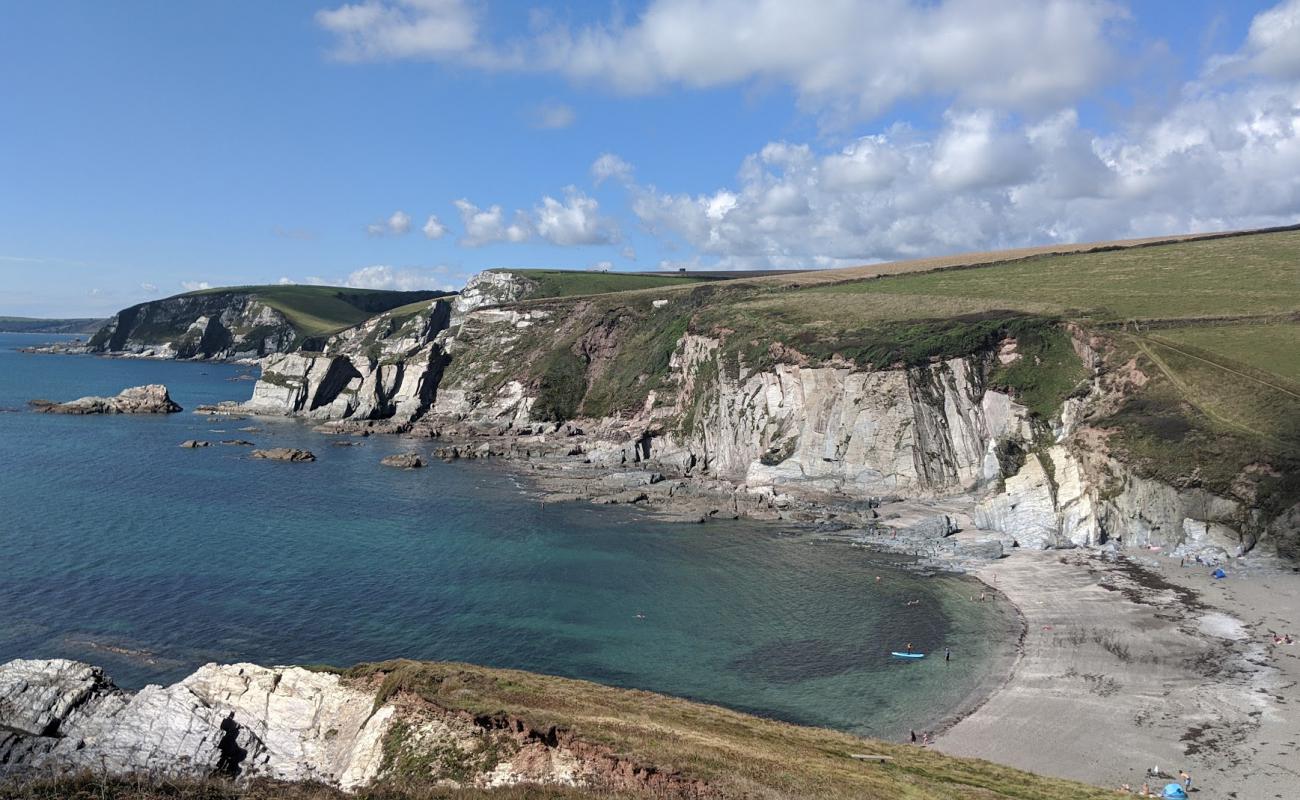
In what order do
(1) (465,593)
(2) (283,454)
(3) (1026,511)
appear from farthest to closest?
(2) (283,454) < (3) (1026,511) < (1) (465,593)

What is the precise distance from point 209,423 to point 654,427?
3070 inches

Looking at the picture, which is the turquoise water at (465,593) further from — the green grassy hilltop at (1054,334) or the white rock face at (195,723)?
the green grassy hilltop at (1054,334)

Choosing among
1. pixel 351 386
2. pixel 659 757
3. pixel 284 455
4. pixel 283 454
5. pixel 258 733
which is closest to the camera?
pixel 659 757

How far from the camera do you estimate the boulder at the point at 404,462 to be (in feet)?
324

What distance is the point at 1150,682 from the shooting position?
41844 millimetres

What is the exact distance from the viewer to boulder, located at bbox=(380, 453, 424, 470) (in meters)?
98.6

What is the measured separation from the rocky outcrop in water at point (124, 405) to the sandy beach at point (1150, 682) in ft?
462

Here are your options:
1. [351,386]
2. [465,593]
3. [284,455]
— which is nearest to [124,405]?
[351,386]

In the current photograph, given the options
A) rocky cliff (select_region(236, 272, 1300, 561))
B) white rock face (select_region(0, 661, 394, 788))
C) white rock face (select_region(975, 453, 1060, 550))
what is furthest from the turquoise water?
rocky cliff (select_region(236, 272, 1300, 561))

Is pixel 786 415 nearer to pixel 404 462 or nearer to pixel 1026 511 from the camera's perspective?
→ pixel 1026 511

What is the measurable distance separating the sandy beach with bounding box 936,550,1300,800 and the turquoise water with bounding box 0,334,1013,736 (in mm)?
3307

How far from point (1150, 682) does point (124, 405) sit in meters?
155

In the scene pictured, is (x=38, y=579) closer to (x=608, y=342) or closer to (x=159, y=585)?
(x=159, y=585)

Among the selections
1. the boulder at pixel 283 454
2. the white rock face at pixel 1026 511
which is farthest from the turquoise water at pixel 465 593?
the boulder at pixel 283 454
